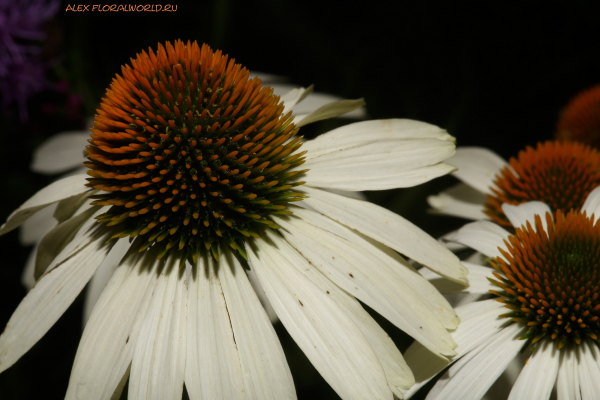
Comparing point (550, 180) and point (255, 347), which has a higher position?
point (550, 180)

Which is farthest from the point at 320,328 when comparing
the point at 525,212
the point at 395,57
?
the point at 395,57

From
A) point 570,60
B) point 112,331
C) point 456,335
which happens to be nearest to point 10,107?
point 112,331

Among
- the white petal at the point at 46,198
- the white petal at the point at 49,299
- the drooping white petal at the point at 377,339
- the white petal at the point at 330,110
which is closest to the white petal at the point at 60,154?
the white petal at the point at 46,198

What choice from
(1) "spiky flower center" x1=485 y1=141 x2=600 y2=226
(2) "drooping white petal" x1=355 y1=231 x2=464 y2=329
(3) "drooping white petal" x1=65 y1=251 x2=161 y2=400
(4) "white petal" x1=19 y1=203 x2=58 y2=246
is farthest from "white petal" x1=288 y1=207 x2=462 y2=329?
(4) "white petal" x1=19 y1=203 x2=58 y2=246

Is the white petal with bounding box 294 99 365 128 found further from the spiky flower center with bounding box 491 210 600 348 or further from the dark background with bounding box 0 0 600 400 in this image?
the dark background with bounding box 0 0 600 400

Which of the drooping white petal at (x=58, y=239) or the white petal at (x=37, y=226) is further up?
the drooping white petal at (x=58, y=239)

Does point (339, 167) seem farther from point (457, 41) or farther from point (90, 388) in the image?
point (457, 41)

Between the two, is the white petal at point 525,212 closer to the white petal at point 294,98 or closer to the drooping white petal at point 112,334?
the white petal at point 294,98

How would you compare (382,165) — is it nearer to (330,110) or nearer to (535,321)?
(330,110)
